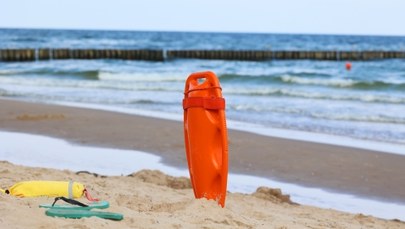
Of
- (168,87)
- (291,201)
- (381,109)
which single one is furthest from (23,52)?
(291,201)

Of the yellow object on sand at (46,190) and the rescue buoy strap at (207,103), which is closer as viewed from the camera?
the rescue buoy strap at (207,103)

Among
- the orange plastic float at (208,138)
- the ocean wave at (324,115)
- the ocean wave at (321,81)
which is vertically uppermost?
the orange plastic float at (208,138)

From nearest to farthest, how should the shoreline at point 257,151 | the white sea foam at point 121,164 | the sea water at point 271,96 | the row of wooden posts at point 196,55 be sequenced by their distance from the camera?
the white sea foam at point 121,164 < the shoreline at point 257,151 < the sea water at point 271,96 < the row of wooden posts at point 196,55

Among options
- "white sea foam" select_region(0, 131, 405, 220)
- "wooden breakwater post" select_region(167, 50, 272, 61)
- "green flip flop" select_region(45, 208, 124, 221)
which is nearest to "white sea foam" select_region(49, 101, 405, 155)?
"white sea foam" select_region(0, 131, 405, 220)

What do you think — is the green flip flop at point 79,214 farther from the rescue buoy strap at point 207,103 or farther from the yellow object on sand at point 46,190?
the rescue buoy strap at point 207,103

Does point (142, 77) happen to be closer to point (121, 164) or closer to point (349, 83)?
point (349, 83)

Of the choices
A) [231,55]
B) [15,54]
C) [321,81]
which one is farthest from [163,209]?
[231,55]

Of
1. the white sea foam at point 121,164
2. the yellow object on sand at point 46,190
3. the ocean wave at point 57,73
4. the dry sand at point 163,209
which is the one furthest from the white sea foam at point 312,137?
the ocean wave at point 57,73

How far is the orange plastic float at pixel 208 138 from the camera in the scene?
17.3 feet

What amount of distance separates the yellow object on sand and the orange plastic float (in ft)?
2.86

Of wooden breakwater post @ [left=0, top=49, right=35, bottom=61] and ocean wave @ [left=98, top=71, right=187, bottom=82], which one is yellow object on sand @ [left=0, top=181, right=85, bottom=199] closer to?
ocean wave @ [left=98, top=71, right=187, bottom=82]

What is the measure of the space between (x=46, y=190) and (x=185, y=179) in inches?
93.1

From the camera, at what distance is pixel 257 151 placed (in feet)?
33.5

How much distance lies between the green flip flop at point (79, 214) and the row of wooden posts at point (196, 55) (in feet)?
127
